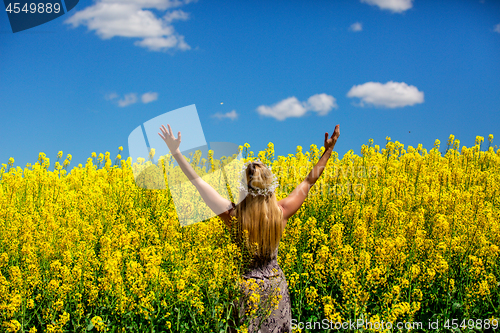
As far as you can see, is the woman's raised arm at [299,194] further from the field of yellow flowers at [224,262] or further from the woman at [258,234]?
the field of yellow flowers at [224,262]

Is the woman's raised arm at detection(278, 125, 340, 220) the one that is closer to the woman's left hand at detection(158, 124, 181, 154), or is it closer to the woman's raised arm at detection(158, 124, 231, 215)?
the woman's raised arm at detection(158, 124, 231, 215)

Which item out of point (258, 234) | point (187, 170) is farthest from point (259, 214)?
point (187, 170)

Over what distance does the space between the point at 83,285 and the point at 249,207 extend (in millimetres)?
2266

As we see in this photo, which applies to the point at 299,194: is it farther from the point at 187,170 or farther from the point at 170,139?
the point at 170,139

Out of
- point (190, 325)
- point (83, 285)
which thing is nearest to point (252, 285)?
point (190, 325)

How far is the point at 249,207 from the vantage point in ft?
11.4

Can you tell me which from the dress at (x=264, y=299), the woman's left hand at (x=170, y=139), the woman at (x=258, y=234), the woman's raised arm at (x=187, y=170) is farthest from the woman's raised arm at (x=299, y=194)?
the woman's left hand at (x=170, y=139)

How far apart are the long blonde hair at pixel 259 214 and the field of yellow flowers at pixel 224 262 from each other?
239 millimetres

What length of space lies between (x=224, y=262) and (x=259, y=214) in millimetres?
608

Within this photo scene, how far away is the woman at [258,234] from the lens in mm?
3420

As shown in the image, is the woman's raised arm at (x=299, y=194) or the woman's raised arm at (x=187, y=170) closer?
the woman's raised arm at (x=187, y=170)

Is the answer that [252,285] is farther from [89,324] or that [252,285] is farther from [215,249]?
[89,324]

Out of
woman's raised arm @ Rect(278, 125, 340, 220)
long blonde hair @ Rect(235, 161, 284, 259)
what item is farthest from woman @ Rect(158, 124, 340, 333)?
woman's raised arm @ Rect(278, 125, 340, 220)

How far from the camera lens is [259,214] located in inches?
136
